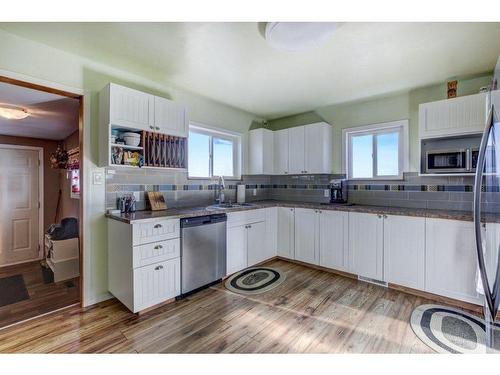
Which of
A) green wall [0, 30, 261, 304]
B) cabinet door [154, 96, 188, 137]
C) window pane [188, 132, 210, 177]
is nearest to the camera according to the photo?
green wall [0, 30, 261, 304]

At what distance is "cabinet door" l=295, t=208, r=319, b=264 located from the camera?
3.20m

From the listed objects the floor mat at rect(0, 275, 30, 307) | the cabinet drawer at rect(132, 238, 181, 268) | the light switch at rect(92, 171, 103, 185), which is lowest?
the floor mat at rect(0, 275, 30, 307)

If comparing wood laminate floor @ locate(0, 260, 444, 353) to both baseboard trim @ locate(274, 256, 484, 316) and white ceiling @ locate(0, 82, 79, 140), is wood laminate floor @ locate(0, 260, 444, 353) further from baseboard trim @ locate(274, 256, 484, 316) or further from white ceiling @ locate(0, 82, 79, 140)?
white ceiling @ locate(0, 82, 79, 140)

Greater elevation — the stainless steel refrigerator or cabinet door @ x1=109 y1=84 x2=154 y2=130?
cabinet door @ x1=109 y1=84 x2=154 y2=130

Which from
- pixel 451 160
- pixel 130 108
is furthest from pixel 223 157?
pixel 451 160

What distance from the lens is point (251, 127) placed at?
13.5ft

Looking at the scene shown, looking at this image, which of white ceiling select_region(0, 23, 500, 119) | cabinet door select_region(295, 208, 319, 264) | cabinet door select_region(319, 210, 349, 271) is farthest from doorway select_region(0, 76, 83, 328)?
cabinet door select_region(319, 210, 349, 271)

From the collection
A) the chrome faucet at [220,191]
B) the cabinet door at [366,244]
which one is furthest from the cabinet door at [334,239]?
the chrome faucet at [220,191]

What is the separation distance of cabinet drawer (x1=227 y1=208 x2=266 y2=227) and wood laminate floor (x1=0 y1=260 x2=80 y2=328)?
175 centimetres

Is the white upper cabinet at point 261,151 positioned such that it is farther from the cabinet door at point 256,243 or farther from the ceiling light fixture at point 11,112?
the ceiling light fixture at point 11,112

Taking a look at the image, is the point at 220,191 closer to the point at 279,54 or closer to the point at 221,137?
the point at 221,137

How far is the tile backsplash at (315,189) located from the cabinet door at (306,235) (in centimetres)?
62

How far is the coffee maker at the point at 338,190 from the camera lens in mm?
3426
